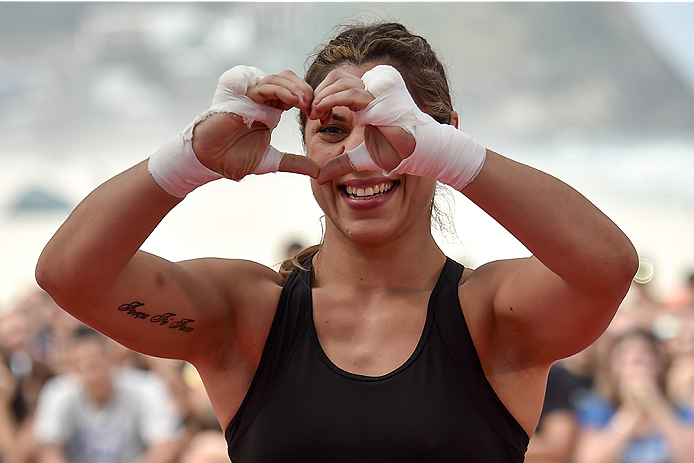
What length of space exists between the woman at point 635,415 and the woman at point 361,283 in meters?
2.41

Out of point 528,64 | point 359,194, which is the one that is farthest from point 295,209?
point 359,194

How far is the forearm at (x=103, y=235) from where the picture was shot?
1296 mm

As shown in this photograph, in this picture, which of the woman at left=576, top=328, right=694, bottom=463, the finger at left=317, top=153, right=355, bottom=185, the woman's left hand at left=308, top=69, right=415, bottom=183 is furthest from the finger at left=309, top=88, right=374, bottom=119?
the woman at left=576, top=328, right=694, bottom=463

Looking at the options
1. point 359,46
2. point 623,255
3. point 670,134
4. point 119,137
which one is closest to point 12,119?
point 119,137

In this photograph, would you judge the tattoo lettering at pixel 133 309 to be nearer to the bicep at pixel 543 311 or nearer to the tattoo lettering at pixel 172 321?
the tattoo lettering at pixel 172 321

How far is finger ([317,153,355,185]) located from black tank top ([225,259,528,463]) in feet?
0.94

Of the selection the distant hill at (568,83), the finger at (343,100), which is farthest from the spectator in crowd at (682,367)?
the distant hill at (568,83)

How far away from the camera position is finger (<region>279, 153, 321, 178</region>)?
1398mm

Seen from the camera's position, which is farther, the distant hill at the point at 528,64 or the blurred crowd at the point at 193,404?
the distant hill at the point at 528,64

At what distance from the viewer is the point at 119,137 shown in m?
7.21

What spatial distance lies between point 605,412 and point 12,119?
608 cm

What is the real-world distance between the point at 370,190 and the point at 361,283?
22 centimetres

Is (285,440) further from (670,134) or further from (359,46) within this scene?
(670,134)

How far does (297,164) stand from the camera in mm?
1405
